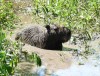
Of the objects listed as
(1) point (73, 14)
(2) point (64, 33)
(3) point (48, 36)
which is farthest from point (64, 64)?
(1) point (73, 14)

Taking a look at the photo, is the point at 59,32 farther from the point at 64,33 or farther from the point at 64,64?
the point at 64,64

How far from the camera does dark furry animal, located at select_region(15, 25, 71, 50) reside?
8312 millimetres

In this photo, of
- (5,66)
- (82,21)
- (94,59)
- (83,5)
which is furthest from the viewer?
(83,5)

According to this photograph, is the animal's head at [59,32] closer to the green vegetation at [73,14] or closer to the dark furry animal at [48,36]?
the dark furry animal at [48,36]

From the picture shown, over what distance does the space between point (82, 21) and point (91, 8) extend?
31.5 inches

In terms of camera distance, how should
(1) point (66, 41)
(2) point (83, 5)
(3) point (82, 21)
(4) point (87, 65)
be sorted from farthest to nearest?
1. (2) point (83, 5)
2. (3) point (82, 21)
3. (1) point (66, 41)
4. (4) point (87, 65)

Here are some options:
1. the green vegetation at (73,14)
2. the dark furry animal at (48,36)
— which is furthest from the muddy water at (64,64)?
the green vegetation at (73,14)

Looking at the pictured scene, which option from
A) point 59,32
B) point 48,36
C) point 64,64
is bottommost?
point 64,64

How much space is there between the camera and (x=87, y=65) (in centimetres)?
676

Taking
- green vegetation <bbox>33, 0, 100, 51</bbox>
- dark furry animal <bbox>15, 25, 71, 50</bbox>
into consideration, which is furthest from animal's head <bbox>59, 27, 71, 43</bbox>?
green vegetation <bbox>33, 0, 100, 51</bbox>

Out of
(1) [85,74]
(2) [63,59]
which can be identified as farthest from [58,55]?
(1) [85,74]

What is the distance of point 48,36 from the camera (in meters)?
8.38

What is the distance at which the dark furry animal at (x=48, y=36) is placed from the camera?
8.31 meters

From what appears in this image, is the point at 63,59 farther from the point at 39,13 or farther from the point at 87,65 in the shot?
the point at 39,13
